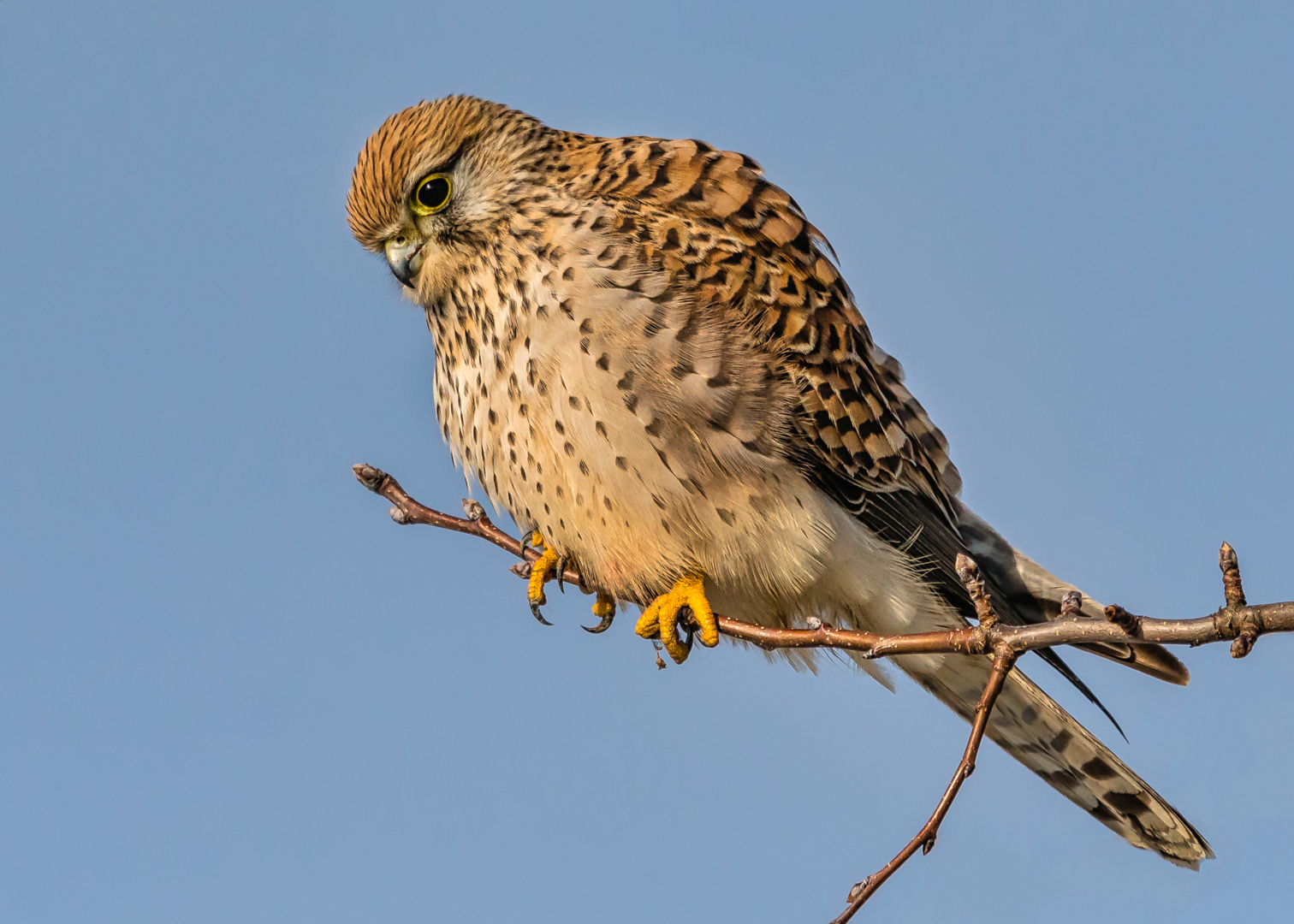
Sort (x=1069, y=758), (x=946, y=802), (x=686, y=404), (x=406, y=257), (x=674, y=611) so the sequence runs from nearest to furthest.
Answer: (x=946, y=802) < (x=686, y=404) < (x=674, y=611) < (x=406, y=257) < (x=1069, y=758)

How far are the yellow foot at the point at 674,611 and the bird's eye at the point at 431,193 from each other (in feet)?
4.43

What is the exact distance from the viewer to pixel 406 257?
3.87m

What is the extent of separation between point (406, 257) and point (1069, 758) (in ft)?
8.34

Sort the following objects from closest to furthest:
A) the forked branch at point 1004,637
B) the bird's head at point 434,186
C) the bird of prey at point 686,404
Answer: the forked branch at point 1004,637 < the bird of prey at point 686,404 < the bird's head at point 434,186

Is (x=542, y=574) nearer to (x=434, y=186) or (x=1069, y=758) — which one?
(x=434, y=186)

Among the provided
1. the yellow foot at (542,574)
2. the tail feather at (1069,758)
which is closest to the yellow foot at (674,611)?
the yellow foot at (542,574)

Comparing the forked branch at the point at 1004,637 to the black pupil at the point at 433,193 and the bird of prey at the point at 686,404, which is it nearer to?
the bird of prey at the point at 686,404

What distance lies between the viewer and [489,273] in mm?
3645

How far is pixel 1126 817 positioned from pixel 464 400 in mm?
2334

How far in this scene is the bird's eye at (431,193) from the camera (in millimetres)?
3881

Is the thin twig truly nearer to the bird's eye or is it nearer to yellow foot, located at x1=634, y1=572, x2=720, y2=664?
yellow foot, located at x1=634, y1=572, x2=720, y2=664

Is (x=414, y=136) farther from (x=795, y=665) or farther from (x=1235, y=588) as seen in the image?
(x=1235, y=588)

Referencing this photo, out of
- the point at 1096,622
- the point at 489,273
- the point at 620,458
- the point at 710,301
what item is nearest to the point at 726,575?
the point at 620,458

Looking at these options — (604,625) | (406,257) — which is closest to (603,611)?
(604,625)
